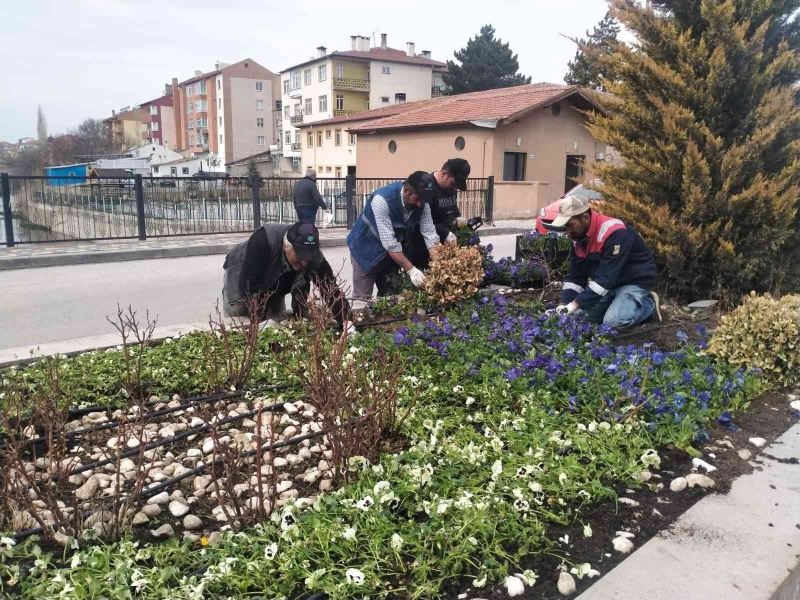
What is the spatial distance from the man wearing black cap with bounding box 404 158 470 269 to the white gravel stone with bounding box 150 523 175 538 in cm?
403

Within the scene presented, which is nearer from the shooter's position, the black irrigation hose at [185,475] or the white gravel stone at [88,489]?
the black irrigation hose at [185,475]

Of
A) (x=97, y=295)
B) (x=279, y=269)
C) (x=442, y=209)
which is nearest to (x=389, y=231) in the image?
(x=442, y=209)

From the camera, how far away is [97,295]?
9.07 meters

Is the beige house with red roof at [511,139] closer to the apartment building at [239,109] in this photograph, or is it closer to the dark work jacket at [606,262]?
the dark work jacket at [606,262]

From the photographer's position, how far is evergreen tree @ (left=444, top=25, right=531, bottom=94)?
168 ft

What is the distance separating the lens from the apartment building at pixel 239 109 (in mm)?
82812

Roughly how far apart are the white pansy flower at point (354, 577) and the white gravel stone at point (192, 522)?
0.86m

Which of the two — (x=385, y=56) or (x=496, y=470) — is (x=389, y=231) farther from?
(x=385, y=56)

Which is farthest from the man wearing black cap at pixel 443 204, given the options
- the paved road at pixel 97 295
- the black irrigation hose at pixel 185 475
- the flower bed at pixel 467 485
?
the black irrigation hose at pixel 185 475

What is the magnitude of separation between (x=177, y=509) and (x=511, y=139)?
26.7 m

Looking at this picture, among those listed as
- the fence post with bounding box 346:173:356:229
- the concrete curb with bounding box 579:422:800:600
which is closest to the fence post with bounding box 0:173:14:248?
the fence post with bounding box 346:173:356:229

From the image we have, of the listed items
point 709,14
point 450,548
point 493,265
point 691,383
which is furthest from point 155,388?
point 709,14

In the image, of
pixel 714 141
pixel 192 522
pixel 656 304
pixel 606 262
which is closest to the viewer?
pixel 192 522

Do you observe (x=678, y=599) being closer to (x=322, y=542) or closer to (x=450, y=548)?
(x=450, y=548)
